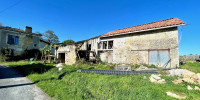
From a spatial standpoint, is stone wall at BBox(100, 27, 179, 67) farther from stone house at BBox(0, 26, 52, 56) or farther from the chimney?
the chimney


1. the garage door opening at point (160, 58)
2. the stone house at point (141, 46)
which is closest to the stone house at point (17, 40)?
the stone house at point (141, 46)

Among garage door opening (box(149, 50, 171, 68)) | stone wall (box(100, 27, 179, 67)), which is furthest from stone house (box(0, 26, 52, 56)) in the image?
garage door opening (box(149, 50, 171, 68))

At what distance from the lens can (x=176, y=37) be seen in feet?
29.0

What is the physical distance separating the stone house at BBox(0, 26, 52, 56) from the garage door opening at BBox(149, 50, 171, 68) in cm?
2398

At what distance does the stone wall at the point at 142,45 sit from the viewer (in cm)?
900

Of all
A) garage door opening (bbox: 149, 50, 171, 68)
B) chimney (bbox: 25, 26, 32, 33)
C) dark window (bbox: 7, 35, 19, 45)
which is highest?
chimney (bbox: 25, 26, 32, 33)

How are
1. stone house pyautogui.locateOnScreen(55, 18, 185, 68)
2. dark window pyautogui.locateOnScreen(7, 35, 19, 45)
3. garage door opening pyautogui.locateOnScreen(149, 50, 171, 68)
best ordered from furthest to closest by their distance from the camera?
dark window pyautogui.locateOnScreen(7, 35, 19, 45), garage door opening pyautogui.locateOnScreen(149, 50, 171, 68), stone house pyautogui.locateOnScreen(55, 18, 185, 68)

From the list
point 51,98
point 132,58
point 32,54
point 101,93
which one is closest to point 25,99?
point 51,98

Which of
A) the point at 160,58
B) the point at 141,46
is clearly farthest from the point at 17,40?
the point at 160,58

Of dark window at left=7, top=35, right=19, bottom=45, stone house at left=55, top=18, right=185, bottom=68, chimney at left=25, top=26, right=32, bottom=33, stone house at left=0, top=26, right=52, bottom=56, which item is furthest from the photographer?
chimney at left=25, top=26, right=32, bottom=33

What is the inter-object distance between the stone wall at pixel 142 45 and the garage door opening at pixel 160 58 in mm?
332

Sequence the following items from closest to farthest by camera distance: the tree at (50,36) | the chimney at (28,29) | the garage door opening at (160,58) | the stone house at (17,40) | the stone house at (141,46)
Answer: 1. the stone house at (141,46)
2. the garage door opening at (160,58)
3. the stone house at (17,40)
4. the chimney at (28,29)
5. the tree at (50,36)

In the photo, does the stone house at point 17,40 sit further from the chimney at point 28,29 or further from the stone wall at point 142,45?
the stone wall at point 142,45

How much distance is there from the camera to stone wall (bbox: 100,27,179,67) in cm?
900
